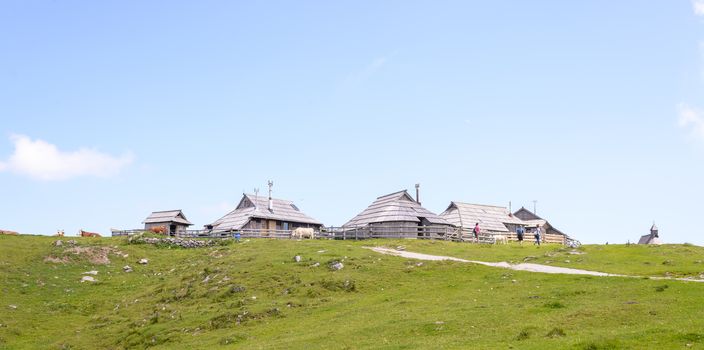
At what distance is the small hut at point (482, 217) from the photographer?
301 feet

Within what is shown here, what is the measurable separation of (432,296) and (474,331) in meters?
10.1

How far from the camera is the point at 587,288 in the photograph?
114 ft

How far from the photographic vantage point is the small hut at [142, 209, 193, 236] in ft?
292

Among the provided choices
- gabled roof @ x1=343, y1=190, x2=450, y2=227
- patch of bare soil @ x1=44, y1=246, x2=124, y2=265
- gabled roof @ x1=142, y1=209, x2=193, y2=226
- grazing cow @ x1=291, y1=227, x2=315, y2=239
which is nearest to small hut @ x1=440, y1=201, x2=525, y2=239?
gabled roof @ x1=343, y1=190, x2=450, y2=227

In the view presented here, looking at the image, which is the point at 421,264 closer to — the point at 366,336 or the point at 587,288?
the point at 587,288

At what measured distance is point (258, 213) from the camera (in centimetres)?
8475

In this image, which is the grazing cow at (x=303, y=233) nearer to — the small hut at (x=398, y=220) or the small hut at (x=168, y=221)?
the small hut at (x=398, y=220)

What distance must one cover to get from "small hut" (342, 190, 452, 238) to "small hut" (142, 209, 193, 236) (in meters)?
24.2

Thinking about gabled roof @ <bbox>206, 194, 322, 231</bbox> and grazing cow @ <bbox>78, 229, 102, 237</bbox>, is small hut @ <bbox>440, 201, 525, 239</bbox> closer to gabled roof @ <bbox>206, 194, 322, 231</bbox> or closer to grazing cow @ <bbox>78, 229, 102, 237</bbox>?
gabled roof @ <bbox>206, 194, 322, 231</bbox>

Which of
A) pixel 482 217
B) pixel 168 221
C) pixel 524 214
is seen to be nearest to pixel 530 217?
pixel 524 214

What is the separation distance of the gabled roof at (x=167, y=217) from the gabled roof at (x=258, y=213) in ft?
15.6

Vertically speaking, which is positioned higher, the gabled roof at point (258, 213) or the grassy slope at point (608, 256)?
the gabled roof at point (258, 213)

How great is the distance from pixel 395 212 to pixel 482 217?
20.8m

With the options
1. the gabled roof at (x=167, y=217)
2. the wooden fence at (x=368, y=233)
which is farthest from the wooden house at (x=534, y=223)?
the gabled roof at (x=167, y=217)
